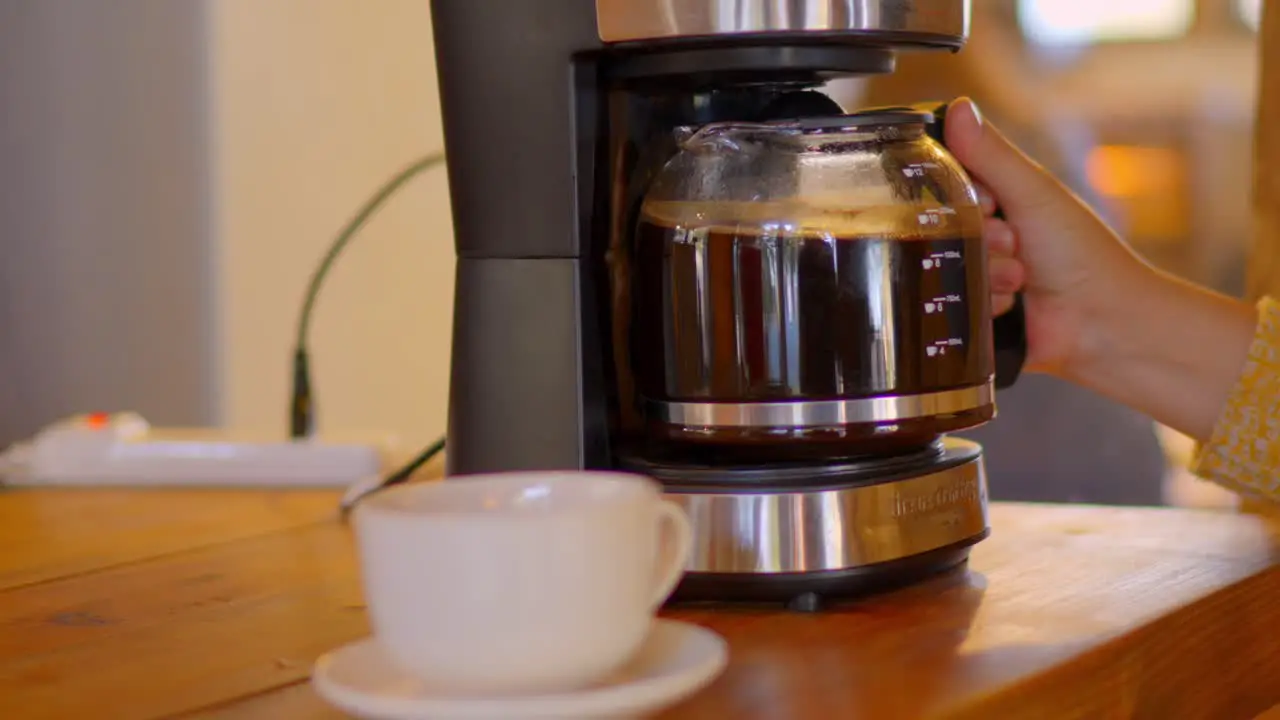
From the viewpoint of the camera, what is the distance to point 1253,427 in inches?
38.0

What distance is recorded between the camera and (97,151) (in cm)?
202

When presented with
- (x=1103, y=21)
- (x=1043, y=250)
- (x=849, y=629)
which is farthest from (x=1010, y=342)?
(x=1103, y=21)

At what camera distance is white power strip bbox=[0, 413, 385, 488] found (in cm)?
125

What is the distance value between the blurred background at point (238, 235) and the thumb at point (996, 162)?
1.17 metres

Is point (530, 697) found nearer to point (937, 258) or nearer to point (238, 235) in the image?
point (937, 258)

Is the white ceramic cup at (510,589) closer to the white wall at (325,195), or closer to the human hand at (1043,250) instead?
the human hand at (1043,250)

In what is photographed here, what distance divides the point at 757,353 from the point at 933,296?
0.09 meters

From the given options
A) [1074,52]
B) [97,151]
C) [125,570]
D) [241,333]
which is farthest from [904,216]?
[1074,52]

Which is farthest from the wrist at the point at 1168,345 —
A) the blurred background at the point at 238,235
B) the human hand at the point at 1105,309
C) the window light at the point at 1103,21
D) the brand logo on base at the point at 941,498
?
the window light at the point at 1103,21

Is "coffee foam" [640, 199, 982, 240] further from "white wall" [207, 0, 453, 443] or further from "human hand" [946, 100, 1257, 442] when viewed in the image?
"white wall" [207, 0, 453, 443]

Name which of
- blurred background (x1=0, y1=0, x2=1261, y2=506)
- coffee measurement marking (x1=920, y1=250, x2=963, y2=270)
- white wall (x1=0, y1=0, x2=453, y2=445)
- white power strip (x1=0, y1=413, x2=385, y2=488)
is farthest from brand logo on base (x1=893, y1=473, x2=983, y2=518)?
white wall (x1=0, y1=0, x2=453, y2=445)

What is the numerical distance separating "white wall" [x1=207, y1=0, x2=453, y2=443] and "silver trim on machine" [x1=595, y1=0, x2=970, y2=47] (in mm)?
1511

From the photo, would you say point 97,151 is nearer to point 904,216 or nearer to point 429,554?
point 904,216

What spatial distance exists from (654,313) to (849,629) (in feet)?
0.58
